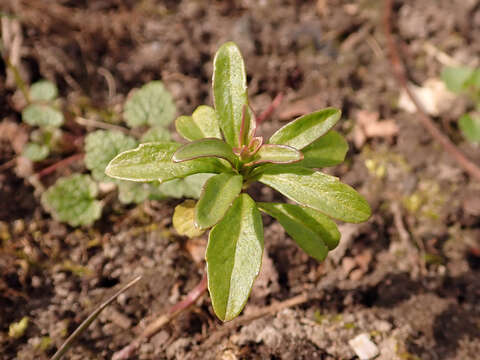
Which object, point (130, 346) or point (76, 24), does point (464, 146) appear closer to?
point (130, 346)

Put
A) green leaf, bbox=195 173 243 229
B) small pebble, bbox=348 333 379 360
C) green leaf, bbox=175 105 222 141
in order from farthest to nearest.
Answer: small pebble, bbox=348 333 379 360
green leaf, bbox=175 105 222 141
green leaf, bbox=195 173 243 229

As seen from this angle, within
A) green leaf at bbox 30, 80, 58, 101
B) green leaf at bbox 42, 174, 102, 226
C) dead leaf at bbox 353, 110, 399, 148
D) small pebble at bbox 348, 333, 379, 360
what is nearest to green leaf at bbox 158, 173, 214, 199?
green leaf at bbox 42, 174, 102, 226

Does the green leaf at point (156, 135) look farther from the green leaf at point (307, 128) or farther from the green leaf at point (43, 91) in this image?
the green leaf at point (43, 91)

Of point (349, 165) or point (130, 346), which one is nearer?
point (130, 346)

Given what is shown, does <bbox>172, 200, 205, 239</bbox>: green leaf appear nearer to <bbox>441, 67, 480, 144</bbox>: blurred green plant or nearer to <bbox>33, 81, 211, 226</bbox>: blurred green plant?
<bbox>33, 81, 211, 226</bbox>: blurred green plant

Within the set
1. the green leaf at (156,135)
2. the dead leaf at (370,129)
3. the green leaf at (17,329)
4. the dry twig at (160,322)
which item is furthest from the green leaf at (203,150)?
the dead leaf at (370,129)

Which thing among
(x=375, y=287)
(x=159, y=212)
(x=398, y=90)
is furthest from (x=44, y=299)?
(x=398, y=90)
